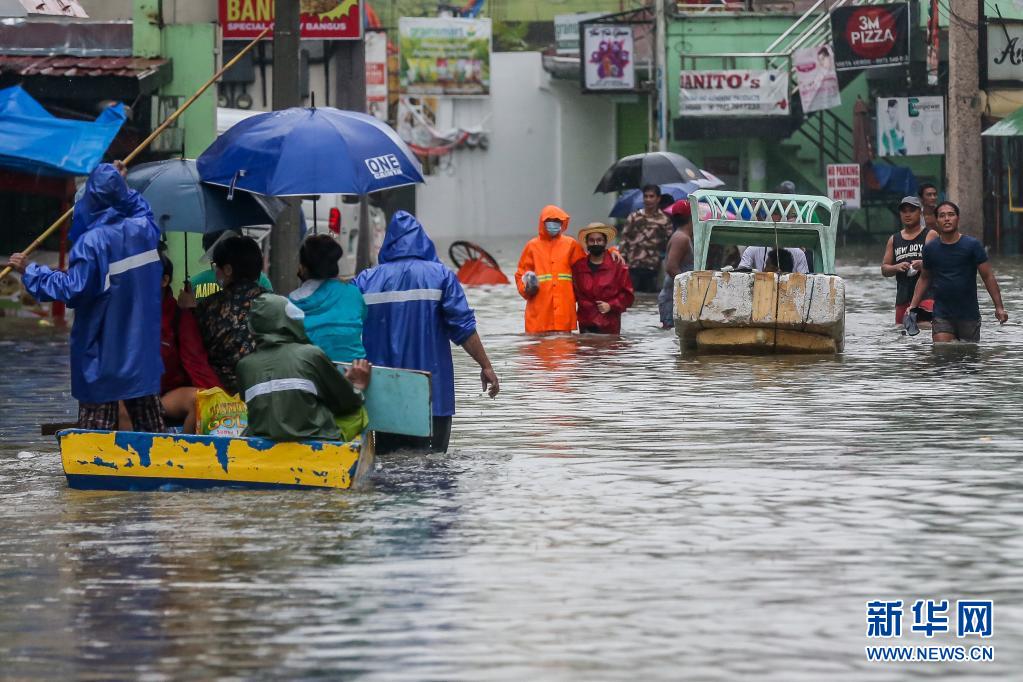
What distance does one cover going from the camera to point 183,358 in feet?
37.8

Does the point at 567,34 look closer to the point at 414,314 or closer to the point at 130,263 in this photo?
the point at 414,314

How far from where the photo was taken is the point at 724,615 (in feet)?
23.9

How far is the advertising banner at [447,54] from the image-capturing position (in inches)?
2106

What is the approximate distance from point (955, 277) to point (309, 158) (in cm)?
807

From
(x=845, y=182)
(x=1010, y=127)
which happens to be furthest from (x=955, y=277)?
(x=845, y=182)

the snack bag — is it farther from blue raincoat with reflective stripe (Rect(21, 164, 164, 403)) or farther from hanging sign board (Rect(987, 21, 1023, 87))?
hanging sign board (Rect(987, 21, 1023, 87))

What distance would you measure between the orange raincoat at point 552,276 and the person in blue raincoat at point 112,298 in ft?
31.7

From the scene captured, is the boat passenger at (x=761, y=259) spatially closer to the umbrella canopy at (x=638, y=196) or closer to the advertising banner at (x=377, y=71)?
the umbrella canopy at (x=638, y=196)

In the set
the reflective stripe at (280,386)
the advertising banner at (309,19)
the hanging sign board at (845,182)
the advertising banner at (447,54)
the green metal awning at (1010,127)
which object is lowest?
the reflective stripe at (280,386)

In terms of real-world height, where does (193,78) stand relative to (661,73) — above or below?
below

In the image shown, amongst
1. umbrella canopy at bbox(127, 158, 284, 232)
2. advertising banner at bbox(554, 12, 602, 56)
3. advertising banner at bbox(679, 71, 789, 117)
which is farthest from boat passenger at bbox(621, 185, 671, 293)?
advertising banner at bbox(554, 12, 602, 56)

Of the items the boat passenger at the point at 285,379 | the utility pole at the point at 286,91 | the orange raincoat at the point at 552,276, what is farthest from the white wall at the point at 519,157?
the boat passenger at the point at 285,379

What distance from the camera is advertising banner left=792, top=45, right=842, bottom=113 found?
43.0 m

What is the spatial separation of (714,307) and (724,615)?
38.4 ft
